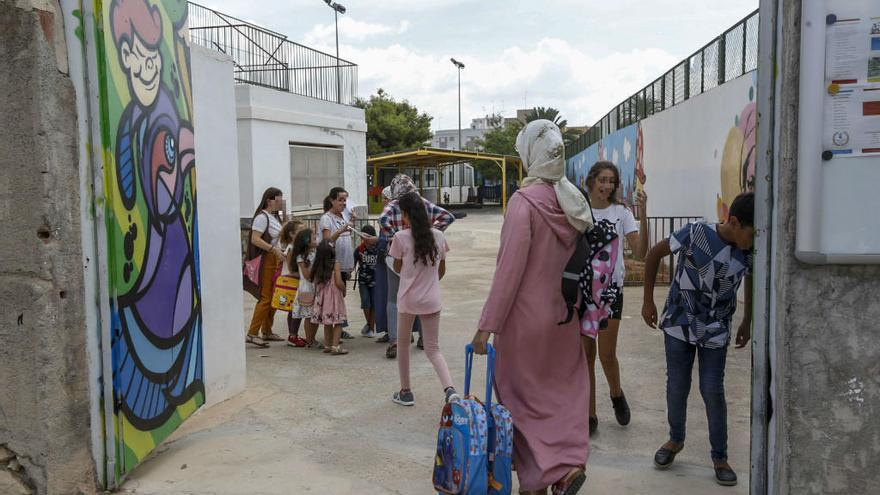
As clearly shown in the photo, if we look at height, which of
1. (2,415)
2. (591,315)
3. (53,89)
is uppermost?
(53,89)

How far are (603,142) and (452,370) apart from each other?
19.3m

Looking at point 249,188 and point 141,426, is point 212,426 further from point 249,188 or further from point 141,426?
point 249,188

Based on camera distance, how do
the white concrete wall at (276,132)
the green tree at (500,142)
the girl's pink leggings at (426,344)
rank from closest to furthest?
the girl's pink leggings at (426,344)
the white concrete wall at (276,132)
the green tree at (500,142)

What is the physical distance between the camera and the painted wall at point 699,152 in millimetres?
9742

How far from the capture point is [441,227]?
21.4 feet

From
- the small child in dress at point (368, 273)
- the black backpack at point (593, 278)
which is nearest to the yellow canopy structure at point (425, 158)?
the small child in dress at point (368, 273)

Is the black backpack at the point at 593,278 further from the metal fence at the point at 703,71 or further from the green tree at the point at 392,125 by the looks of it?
the green tree at the point at 392,125

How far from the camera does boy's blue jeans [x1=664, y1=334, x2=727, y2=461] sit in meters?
4.16

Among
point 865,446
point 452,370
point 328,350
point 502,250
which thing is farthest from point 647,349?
point 865,446

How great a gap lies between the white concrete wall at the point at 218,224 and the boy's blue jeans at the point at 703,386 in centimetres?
317

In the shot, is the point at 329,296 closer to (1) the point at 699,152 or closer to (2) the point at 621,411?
(2) the point at 621,411

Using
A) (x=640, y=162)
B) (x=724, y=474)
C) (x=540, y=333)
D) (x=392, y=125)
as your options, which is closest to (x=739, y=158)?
(x=724, y=474)

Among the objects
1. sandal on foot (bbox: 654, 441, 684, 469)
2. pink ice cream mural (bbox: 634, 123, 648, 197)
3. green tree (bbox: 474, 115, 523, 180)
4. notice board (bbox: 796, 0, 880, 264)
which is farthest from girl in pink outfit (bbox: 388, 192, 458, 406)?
green tree (bbox: 474, 115, 523, 180)

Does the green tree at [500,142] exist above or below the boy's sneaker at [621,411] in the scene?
above
